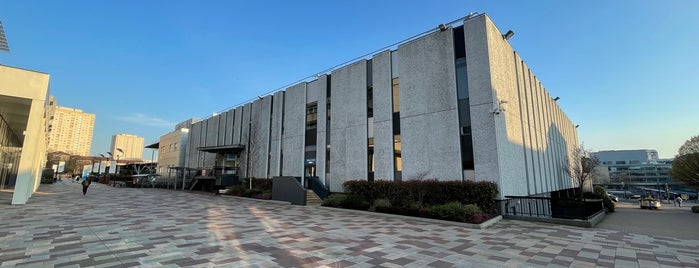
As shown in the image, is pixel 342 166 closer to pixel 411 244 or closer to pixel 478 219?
pixel 478 219

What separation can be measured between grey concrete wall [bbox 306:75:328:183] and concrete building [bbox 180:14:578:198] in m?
0.08

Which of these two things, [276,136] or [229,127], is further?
[229,127]

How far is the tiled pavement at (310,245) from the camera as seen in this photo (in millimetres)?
6516

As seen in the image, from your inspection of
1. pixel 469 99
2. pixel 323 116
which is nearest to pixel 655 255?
pixel 469 99

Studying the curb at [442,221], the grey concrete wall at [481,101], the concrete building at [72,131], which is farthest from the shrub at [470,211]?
the concrete building at [72,131]

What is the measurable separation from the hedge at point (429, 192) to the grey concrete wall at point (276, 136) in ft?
37.5

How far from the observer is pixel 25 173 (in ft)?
51.5

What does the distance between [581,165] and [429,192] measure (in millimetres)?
29008

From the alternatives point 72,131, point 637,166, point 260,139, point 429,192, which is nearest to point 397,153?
point 429,192

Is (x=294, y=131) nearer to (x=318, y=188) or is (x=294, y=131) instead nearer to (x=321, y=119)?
(x=321, y=119)

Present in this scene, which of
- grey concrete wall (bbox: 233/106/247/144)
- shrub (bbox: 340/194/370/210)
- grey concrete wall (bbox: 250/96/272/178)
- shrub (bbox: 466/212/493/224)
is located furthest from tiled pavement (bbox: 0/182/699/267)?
grey concrete wall (bbox: 233/106/247/144)

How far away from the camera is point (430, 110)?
17656 millimetres

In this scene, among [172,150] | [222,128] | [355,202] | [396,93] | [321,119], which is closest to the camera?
[355,202]

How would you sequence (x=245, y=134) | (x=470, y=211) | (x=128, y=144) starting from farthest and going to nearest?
(x=128, y=144)
(x=245, y=134)
(x=470, y=211)
